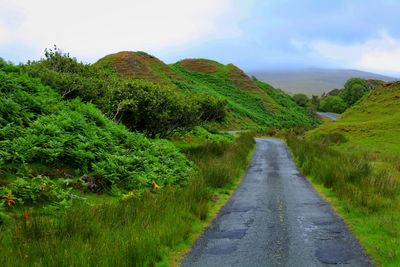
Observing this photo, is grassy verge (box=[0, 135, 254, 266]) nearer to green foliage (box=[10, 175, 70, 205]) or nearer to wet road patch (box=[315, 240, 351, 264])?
green foliage (box=[10, 175, 70, 205])

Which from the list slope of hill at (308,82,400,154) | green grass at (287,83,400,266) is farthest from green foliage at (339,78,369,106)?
green grass at (287,83,400,266)

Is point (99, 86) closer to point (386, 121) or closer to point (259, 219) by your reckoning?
point (259, 219)

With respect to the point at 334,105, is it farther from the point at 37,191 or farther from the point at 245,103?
the point at 37,191

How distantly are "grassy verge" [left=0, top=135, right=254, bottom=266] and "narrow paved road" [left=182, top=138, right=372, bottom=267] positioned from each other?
608 millimetres

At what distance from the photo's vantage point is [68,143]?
320 inches

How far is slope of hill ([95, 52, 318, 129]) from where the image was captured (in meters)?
56.5

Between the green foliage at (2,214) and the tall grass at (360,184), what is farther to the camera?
the tall grass at (360,184)

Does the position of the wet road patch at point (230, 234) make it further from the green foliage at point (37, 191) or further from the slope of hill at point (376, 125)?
the slope of hill at point (376, 125)

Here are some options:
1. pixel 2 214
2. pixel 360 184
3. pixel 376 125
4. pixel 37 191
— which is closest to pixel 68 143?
pixel 37 191

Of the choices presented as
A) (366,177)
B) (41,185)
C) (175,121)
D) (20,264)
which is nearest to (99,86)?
(175,121)

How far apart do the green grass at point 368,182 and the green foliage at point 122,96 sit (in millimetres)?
8969

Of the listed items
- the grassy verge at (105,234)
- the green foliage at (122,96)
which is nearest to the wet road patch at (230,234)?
the grassy verge at (105,234)

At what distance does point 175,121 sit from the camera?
18609mm

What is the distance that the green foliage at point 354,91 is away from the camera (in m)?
94.8
